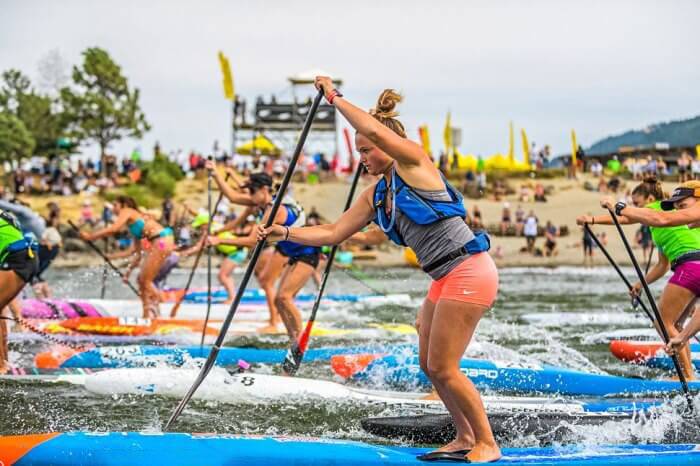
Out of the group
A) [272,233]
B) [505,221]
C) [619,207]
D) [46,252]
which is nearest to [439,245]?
[272,233]

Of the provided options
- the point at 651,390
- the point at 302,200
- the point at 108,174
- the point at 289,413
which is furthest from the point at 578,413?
the point at 108,174

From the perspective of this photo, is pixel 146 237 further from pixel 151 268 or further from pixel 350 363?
pixel 350 363

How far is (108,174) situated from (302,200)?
9.46 m

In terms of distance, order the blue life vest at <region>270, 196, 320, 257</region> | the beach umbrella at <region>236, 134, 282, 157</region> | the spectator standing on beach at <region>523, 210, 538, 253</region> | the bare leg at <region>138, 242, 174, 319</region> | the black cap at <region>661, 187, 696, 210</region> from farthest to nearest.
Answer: the beach umbrella at <region>236, 134, 282, 157</region>, the spectator standing on beach at <region>523, 210, 538, 253</region>, the bare leg at <region>138, 242, 174, 319</region>, the blue life vest at <region>270, 196, 320, 257</region>, the black cap at <region>661, 187, 696, 210</region>

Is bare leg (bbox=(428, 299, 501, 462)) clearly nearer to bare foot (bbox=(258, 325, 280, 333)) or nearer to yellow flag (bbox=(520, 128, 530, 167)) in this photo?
bare foot (bbox=(258, 325, 280, 333))

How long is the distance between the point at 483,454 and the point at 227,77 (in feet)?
130

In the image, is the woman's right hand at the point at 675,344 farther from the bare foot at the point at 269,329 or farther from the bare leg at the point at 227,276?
the bare leg at the point at 227,276

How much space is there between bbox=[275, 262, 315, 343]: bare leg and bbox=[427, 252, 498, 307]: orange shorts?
5.13m

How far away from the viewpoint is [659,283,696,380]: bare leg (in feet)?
26.9

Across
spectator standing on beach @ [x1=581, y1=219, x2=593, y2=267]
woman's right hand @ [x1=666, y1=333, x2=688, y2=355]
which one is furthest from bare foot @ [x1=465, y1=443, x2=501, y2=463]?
spectator standing on beach @ [x1=581, y1=219, x2=593, y2=267]

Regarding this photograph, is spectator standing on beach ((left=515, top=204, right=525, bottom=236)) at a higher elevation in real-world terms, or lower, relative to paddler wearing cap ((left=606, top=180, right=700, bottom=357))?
lower

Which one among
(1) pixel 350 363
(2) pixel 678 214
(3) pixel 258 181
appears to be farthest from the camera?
(3) pixel 258 181

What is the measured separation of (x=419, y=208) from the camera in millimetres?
5141

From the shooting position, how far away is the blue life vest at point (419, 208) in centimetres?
514
